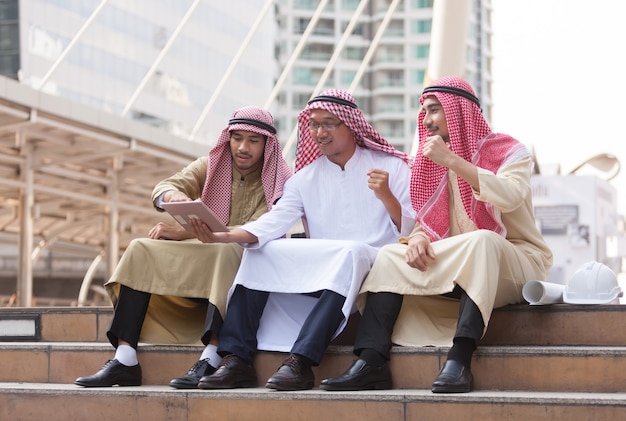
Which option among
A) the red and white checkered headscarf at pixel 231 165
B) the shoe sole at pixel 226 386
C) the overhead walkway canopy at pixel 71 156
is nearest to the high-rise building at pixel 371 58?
the overhead walkway canopy at pixel 71 156

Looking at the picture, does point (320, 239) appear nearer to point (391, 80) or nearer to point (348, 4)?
point (391, 80)

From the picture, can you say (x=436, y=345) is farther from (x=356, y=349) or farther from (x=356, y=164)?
(x=356, y=164)

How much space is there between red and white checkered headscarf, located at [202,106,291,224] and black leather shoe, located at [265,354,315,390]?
976 mm

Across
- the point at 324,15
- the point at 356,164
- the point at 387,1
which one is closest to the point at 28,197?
the point at 356,164

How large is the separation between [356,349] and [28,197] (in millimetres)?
14223

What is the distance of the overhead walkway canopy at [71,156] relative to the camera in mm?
14812

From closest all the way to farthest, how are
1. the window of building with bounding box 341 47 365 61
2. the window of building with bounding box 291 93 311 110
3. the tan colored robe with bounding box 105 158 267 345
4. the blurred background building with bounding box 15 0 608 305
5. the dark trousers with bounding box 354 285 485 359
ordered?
the dark trousers with bounding box 354 285 485 359 → the tan colored robe with bounding box 105 158 267 345 → the blurred background building with bounding box 15 0 608 305 → the window of building with bounding box 291 93 311 110 → the window of building with bounding box 341 47 365 61

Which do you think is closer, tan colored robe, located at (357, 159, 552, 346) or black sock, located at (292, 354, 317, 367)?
tan colored robe, located at (357, 159, 552, 346)

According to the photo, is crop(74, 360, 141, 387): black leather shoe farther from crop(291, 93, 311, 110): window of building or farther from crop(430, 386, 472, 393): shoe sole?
crop(291, 93, 311, 110): window of building

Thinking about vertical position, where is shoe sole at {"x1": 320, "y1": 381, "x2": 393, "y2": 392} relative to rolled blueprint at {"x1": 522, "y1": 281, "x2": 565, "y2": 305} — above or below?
below

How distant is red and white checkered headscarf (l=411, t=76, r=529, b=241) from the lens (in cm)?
444

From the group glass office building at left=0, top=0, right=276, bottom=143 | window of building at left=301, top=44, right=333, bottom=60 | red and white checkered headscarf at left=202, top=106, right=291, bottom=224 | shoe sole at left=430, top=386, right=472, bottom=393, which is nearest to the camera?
Result: shoe sole at left=430, top=386, right=472, bottom=393

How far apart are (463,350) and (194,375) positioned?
1046mm

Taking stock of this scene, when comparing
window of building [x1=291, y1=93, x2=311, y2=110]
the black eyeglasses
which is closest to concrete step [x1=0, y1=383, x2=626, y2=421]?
the black eyeglasses
